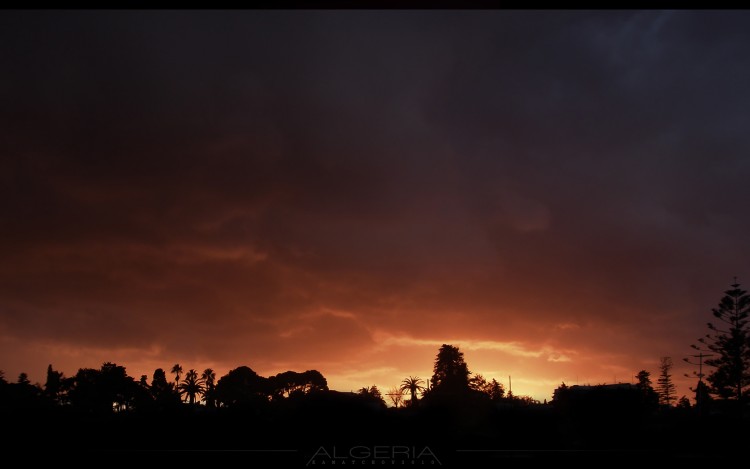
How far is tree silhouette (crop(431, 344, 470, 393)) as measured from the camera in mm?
73125

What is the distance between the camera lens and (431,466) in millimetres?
5848

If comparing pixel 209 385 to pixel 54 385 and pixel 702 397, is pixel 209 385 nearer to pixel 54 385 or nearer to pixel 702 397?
A: pixel 54 385

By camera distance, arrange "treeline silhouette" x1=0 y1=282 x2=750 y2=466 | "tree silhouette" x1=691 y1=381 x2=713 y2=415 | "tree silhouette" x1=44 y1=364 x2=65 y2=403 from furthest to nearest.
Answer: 1. "tree silhouette" x1=44 y1=364 x2=65 y2=403
2. "tree silhouette" x1=691 y1=381 x2=713 y2=415
3. "treeline silhouette" x1=0 y1=282 x2=750 y2=466

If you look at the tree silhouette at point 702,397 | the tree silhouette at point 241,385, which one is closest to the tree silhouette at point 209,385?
the tree silhouette at point 241,385

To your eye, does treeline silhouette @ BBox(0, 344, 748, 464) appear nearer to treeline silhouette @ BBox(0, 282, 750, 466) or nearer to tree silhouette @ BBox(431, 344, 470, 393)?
treeline silhouette @ BBox(0, 282, 750, 466)

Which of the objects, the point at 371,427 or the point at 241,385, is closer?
the point at 371,427

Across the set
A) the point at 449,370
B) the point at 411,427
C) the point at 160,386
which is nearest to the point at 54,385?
the point at 160,386

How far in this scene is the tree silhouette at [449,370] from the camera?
73.1m

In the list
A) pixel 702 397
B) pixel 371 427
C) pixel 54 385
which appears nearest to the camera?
pixel 371 427

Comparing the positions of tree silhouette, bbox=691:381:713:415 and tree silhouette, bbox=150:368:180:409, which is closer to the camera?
tree silhouette, bbox=691:381:713:415

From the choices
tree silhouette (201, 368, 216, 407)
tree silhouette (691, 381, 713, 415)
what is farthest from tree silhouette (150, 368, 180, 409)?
tree silhouette (691, 381, 713, 415)

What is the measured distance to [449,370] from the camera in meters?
74.9
